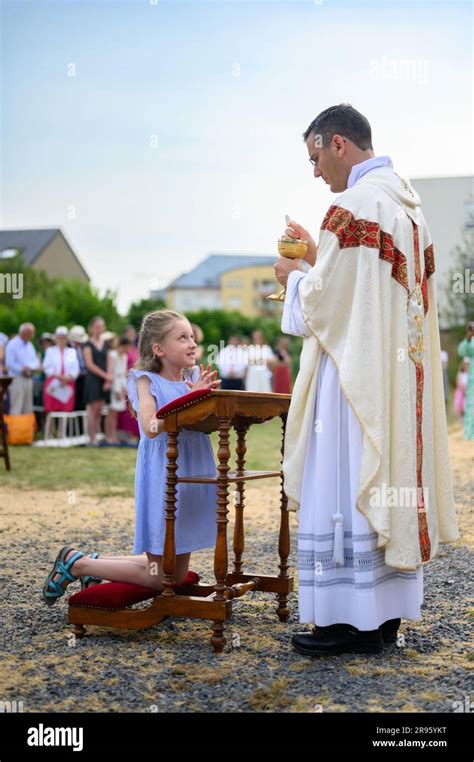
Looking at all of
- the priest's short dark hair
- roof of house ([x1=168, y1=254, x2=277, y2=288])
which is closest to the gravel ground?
the priest's short dark hair

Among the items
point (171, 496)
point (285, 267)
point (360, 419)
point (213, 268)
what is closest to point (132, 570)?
point (171, 496)

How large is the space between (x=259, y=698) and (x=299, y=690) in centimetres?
21

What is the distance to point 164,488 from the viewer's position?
186 inches

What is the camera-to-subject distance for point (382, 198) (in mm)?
4363

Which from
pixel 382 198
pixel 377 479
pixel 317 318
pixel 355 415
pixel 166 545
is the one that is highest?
pixel 382 198

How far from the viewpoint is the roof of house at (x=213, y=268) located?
95481 millimetres

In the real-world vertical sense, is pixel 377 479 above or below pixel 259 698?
above

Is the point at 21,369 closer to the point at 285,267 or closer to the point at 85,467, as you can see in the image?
the point at 85,467

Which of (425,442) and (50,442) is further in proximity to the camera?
A: (50,442)

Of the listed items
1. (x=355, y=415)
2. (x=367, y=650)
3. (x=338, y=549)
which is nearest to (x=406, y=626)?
(x=367, y=650)

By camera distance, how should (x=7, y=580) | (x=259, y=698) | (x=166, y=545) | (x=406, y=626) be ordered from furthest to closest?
1. (x=7, y=580)
2. (x=406, y=626)
3. (x=166, y=545)
4. (x=259, y=698)

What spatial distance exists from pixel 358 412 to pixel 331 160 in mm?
1215

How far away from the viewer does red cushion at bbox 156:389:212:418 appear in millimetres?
4293

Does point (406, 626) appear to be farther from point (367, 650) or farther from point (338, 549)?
point (338, 549)
